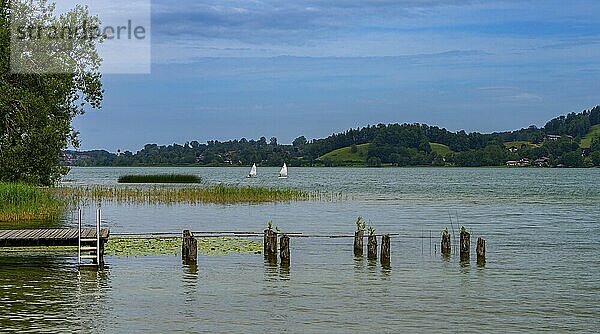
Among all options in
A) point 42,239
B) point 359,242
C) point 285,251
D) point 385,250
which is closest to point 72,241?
point 42,239

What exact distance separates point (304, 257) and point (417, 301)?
9.46 meters

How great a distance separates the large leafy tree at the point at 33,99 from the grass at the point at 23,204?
93.3 inches

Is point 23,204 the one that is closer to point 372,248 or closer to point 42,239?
point 42,239

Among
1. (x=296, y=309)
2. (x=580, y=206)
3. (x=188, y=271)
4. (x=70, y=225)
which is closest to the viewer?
(x=296, y=309)

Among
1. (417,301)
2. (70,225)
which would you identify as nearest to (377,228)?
(70,225)

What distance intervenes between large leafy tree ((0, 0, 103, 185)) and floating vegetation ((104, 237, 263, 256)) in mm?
13001

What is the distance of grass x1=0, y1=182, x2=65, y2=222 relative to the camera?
133ft

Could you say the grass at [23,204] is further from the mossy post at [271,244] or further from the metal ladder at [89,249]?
the mossy post at [271,244]

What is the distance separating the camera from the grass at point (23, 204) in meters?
40.6

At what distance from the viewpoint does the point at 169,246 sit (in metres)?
33.6

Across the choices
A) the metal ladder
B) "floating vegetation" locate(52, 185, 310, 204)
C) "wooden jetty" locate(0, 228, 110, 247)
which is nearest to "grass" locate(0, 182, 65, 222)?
"wooden jetty" locate(0, 228, 110, 247)

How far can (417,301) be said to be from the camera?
22297 millimetres

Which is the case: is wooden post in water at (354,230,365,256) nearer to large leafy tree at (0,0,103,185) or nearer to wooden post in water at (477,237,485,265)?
wooden post in water at (477,237,485,265)

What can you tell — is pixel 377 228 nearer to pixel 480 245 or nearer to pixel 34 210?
pixel 480 245
